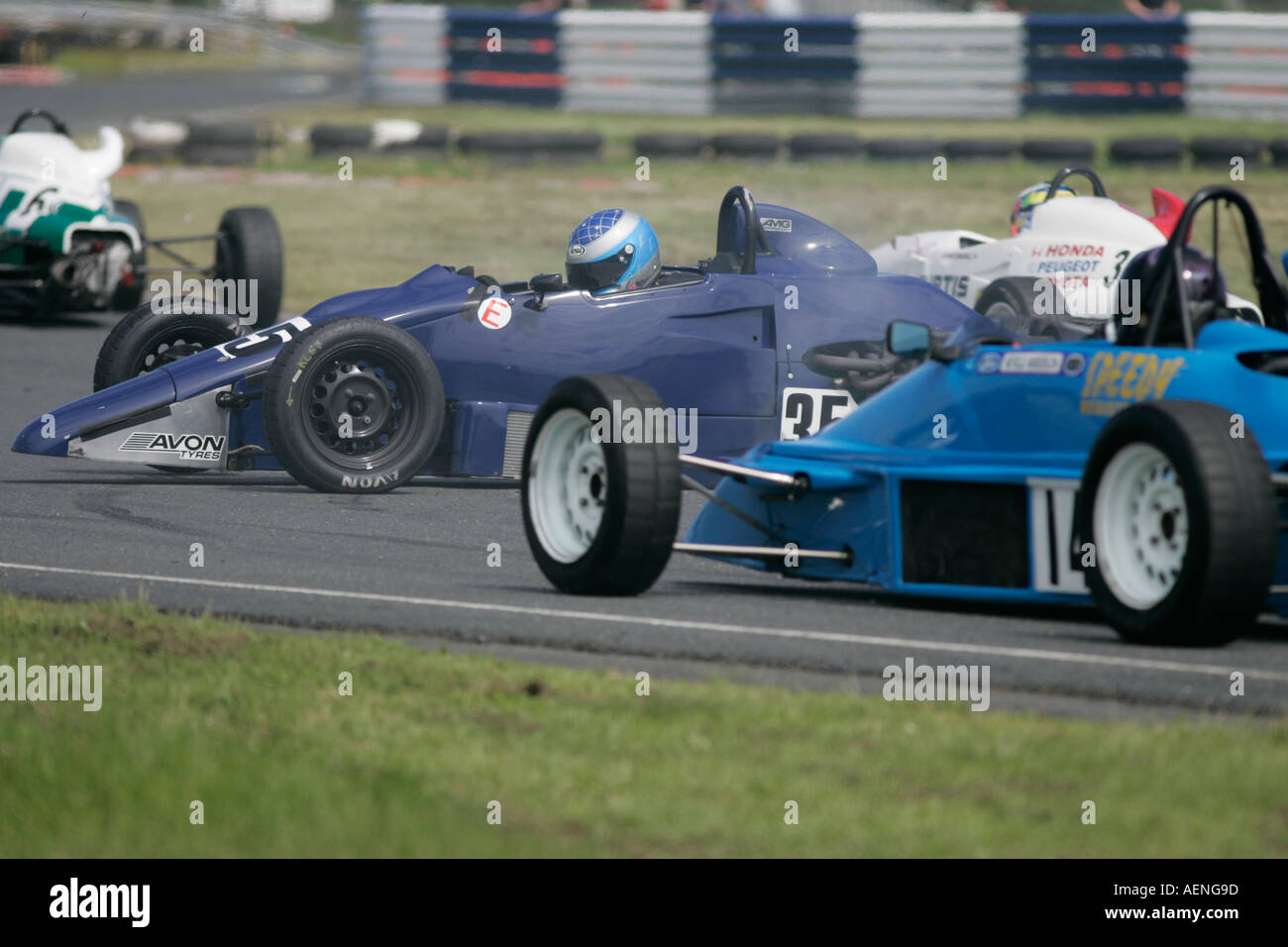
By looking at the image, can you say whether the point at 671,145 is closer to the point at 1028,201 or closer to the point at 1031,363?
the point at 1028,201

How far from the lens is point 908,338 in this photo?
6953 mm

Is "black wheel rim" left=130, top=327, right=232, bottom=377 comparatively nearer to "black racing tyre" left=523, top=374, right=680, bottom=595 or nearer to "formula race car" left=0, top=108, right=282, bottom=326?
"black racing tyre" left=523, top=374, right=680, bottom=595

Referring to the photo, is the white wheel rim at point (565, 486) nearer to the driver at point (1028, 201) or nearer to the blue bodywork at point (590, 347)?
the blue bodywork at point (590, 347)

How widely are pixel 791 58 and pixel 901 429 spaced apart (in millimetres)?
22796

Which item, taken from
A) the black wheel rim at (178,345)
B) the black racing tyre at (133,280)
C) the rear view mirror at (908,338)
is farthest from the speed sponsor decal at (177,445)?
the black racing tyre at (133,280)

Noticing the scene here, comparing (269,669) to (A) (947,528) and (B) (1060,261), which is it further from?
(B) (1060,261)

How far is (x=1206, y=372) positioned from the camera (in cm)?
624

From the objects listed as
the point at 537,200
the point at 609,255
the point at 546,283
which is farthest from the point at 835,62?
the point at 546,283

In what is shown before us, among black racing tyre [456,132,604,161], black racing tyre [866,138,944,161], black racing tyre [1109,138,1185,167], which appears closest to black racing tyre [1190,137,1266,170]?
black racing tyre [1109,138,1185,167]

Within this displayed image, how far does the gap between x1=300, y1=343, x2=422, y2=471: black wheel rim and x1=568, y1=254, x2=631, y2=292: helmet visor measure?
3.76ft

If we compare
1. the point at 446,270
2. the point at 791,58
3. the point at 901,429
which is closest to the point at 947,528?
the point at 901,429

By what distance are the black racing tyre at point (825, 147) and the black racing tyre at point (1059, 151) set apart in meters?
2.13

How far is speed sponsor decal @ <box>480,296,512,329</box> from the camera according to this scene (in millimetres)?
9344

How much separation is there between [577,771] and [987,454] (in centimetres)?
236
